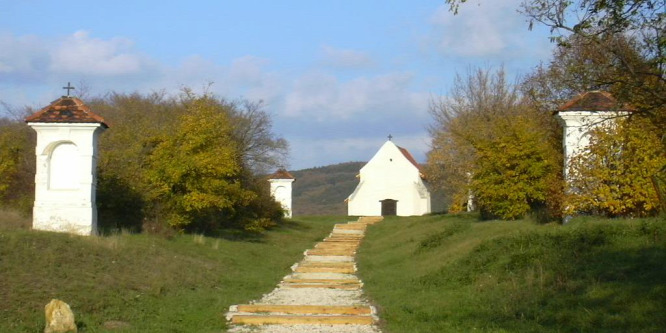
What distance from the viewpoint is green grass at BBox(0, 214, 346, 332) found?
1198 centimetres

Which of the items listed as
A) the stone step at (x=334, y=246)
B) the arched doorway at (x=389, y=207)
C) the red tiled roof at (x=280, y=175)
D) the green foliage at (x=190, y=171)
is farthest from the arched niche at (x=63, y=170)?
the arched doorway at (x=389, y=207)

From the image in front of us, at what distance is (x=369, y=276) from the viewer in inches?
803

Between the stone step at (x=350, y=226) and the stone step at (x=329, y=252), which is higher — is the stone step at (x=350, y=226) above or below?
above

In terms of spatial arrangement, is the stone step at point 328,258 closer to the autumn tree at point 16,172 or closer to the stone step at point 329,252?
the stone step at point 329,252

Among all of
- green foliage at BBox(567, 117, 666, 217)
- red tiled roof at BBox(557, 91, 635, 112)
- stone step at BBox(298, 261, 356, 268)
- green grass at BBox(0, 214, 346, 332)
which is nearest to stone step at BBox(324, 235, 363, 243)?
stone step at BBox(298, 261, 356, 268)

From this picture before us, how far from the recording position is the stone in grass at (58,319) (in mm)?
10578

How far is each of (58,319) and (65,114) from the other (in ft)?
38.3

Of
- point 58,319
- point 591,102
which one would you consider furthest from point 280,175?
point 58,319

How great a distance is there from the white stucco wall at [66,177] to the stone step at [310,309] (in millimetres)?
8681

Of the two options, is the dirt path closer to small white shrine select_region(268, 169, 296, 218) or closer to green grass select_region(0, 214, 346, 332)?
green grass select_region(0, 214, 346, 332)

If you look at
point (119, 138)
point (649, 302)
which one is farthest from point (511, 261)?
point (119, 138)

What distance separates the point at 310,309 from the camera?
13.7 m

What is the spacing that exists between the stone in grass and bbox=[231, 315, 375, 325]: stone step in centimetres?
284

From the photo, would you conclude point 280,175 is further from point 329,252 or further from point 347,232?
point 329,252
